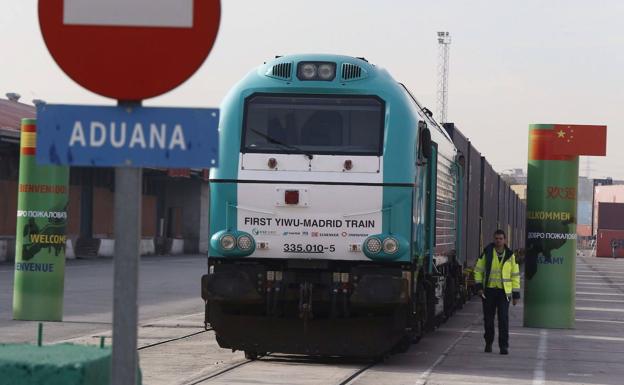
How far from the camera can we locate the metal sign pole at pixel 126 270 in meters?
4.44

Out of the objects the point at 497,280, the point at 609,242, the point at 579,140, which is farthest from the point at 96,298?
the point at 609,242

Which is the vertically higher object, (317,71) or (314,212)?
(317,71)

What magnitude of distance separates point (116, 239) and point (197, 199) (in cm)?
6584

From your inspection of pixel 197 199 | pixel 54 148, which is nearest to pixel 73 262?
pixel 197 199

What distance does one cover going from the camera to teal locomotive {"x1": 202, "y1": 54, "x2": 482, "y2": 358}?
14.8 metres

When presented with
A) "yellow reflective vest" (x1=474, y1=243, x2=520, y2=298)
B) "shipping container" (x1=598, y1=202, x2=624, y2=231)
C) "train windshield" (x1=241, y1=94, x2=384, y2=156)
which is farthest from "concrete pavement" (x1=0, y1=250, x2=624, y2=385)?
"shipping container" (x1=598, y1=202, x2=624, y2=231)

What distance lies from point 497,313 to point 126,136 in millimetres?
13799

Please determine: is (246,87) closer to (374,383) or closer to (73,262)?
(374,383)

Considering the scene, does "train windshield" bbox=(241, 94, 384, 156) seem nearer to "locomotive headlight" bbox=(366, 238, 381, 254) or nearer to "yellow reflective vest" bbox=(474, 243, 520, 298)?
"locomotive headlight" bbox=(366, 238, 381, 254)

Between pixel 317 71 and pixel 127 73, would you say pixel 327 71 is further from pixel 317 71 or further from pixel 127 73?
pixel 127 73

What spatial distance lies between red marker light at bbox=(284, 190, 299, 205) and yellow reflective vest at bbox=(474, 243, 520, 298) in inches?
162

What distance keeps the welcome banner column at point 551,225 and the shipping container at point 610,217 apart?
104m

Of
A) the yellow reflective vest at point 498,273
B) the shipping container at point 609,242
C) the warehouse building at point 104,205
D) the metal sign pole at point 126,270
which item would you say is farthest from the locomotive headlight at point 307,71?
the shipping container at point 609,242

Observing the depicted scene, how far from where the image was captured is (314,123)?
595 inches
